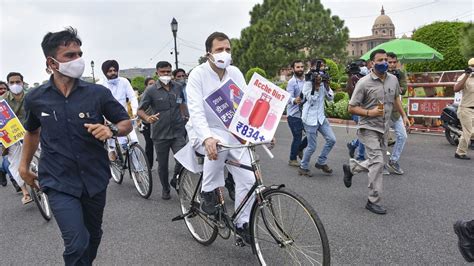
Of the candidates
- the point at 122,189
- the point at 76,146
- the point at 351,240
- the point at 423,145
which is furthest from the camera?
the point at 423,145

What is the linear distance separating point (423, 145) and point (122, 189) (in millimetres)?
6172

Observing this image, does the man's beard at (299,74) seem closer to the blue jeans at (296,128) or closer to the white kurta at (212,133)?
the blue jeans at (296,128)

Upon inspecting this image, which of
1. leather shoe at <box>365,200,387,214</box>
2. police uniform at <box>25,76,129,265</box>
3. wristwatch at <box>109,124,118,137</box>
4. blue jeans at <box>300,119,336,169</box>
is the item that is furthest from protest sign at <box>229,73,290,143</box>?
blue jeans at <box>300,119,336,169</box>

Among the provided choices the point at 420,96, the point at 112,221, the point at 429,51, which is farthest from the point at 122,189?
the point at 429,51

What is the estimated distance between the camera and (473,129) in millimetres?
6934

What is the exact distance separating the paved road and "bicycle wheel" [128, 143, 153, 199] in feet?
0.50

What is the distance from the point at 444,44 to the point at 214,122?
17.8 meters

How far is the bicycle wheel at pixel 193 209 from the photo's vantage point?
3.78m

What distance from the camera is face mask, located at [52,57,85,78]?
2547 millimetres

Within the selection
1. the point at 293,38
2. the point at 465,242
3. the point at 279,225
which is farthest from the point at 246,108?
the point at 293,38

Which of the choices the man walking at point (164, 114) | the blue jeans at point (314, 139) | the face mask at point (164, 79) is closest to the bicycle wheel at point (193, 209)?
the man walking at point (164, 114)

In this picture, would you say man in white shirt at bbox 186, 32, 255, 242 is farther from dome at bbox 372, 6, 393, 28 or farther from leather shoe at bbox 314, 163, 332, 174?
dome at bbox 372, 6, 393, 28

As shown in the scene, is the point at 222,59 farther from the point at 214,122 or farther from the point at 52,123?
the point at 52,123

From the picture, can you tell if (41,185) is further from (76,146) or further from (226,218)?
(226,218)
